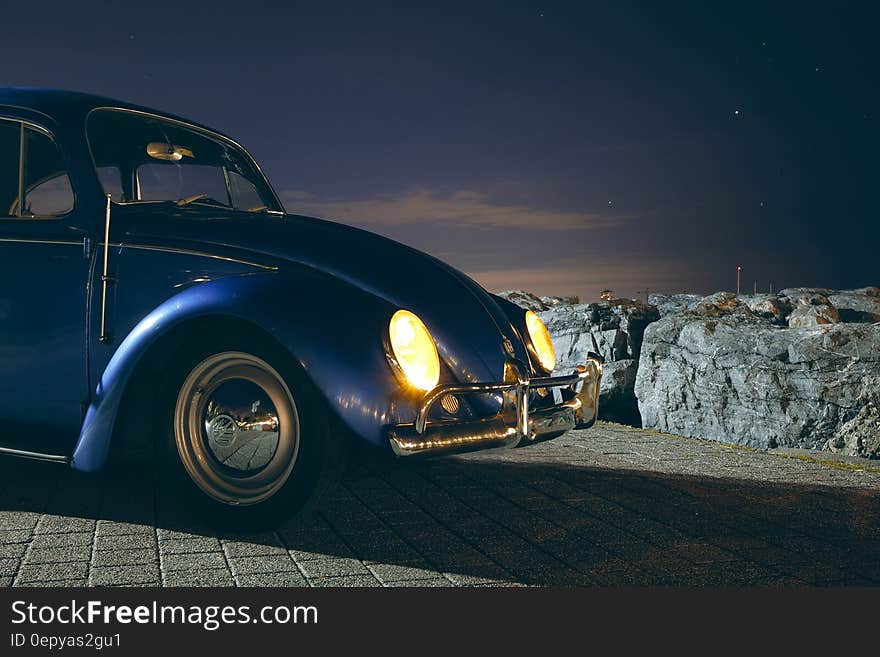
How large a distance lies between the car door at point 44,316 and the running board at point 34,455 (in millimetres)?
19

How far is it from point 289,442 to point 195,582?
27.2 inches

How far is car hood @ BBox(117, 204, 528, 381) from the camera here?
3758mm

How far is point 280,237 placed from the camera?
12.6ft

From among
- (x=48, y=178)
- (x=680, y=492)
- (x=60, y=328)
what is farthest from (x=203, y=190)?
(x=680, y=492)

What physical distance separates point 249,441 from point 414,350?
75 cm

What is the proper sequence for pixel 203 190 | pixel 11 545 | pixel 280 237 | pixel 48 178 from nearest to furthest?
1. pixel 11 545
2. pixel 280 237
3. pixel 48 178
4. pixel 203 190

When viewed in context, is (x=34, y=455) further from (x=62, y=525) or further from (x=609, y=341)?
(x=609, y=341)

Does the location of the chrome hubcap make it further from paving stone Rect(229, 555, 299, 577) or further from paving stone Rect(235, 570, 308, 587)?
paving stone Rect(235, 570, 308, 587)

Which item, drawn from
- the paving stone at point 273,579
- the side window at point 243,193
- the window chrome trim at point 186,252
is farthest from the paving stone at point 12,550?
the side window at point 243,193

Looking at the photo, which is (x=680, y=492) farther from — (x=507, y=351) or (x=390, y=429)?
(x=390, y=429)

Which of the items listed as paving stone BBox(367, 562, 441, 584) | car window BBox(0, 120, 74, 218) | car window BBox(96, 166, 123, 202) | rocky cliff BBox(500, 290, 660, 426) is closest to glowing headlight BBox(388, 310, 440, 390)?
paving stone BBox(367, 562, 441, 584)

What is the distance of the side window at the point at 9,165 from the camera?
4.35 metres

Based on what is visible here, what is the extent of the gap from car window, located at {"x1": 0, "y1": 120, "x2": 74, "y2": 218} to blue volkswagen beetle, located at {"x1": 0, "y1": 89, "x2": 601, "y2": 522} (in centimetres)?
1

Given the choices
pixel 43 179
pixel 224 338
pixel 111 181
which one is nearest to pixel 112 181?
pixel 111 181
